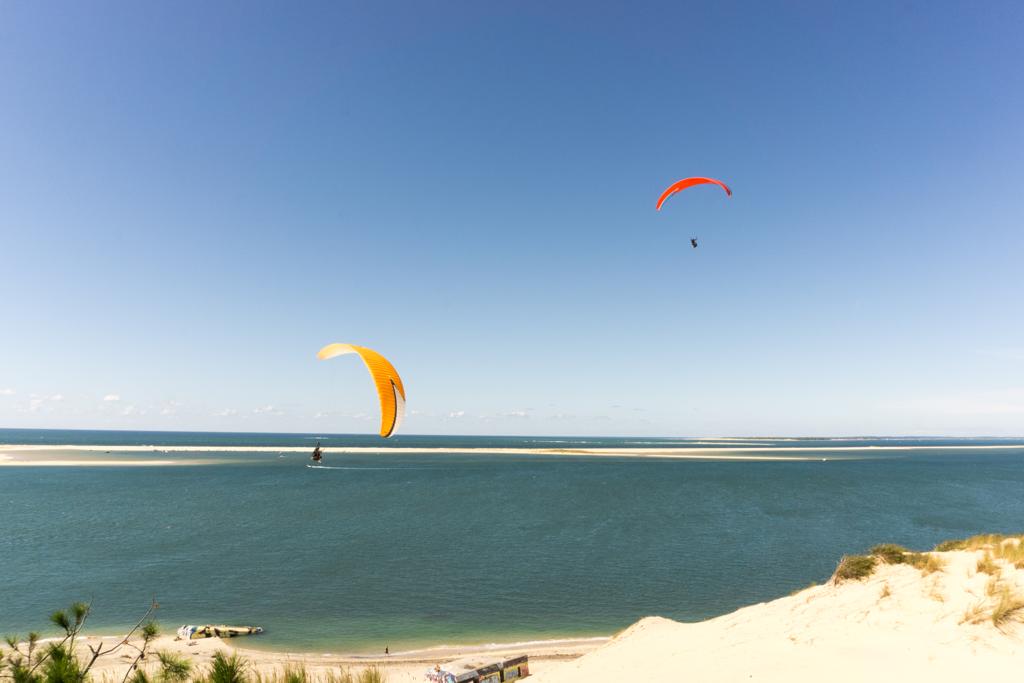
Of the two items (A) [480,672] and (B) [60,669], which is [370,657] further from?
(B) [60,669]

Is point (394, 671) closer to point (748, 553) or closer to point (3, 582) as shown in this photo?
point (748, 553)

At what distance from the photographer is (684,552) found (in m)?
29.2

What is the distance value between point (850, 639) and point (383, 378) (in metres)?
14.1

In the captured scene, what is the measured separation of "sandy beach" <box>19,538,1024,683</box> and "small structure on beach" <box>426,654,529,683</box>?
1171 mm

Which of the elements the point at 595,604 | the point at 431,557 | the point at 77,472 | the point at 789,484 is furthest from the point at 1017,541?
the point at 77,472

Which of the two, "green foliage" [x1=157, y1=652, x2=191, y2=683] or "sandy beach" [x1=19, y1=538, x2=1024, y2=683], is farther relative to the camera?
"sandy beach" [x1=19, y1=538, x2=1024, y2=683]

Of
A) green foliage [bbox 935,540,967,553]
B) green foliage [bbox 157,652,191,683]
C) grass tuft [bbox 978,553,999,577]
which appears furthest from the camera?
green foliage [bbox 935,540,967,553]

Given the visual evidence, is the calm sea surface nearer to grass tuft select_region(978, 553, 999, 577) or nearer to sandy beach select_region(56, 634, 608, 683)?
sandy beach select_region(56, 634, 608, 683)

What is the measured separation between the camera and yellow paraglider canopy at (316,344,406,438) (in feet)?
56.5

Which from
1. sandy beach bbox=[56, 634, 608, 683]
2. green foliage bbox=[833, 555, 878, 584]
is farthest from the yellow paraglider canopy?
green foliage bbox=[833, 555, 878, 584]

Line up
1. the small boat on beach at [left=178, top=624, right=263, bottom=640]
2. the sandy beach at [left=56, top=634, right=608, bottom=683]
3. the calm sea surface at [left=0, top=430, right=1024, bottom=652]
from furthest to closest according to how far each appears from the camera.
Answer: the calm sea surface at [left=0, top=430, right=1024, bottom=652] → the small boat on beach at [left=178, top=624, right=263, bottom=640] → the sandy beach at [left=56, top=634, right=608, bottom=683]

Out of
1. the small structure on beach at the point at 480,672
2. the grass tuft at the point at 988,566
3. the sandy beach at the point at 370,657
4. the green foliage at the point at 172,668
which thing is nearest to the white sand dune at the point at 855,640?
the grass tuft at the point at 988,566

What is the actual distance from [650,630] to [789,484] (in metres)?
63.5

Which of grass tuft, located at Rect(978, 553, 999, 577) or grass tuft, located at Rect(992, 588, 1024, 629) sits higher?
grass tuft, located at Rect(992, 588, 1024, 629)
